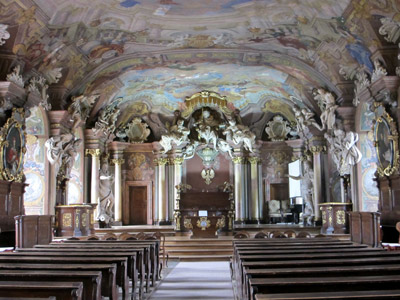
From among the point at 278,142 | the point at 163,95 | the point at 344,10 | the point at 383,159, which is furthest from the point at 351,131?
the point at 163,95

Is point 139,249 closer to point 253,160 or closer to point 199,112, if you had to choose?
point 253,160

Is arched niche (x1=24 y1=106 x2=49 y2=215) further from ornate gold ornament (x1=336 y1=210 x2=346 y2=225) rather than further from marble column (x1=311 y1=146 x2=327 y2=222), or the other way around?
marble column (x1=311 y1=146 x2=327 y2=222)

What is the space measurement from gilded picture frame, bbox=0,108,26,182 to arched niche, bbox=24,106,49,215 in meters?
2.44

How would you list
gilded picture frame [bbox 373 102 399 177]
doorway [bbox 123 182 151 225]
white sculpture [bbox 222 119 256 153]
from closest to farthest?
gilded picture frame [bbox 373 102 399 177]
white sculpture [bbox 222 119 256 153]
doorway [bbox 123 182 151 225]

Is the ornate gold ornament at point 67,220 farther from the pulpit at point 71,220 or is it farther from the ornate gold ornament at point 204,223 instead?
the ornate gold ornament at point 204,223

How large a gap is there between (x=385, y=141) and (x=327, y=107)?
4.37 meters

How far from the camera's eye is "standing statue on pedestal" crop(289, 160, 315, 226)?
21094 millimetres

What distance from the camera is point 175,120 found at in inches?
961

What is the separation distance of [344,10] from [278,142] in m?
11.5

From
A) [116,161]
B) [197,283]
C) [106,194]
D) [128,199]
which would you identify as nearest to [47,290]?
[197,283]

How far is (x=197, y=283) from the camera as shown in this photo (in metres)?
9.80

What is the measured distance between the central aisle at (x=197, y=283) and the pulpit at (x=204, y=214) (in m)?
4.10

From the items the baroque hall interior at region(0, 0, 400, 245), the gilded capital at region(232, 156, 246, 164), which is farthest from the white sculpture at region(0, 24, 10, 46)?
the gilded capital at region(232, 156, 246, 164)

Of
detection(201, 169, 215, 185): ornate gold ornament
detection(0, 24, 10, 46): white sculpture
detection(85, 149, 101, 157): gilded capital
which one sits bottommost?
detection(201, 169, 215, 185): ornate gold ornament
